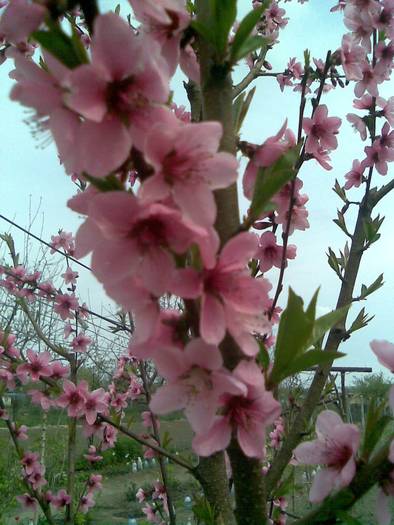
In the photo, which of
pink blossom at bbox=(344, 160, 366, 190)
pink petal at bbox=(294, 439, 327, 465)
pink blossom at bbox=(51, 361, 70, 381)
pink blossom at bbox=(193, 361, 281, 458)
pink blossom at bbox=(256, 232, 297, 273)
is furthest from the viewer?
pink blossom at bbox=(51, 361, 70, 381)

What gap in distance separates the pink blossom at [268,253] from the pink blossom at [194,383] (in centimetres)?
69

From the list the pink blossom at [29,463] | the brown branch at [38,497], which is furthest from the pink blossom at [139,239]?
the pink blossom at [29,463]

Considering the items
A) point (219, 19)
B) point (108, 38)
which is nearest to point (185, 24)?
point (219, 19)

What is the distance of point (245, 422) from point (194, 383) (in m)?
0.10

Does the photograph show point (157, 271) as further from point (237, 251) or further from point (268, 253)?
point (268, 253)

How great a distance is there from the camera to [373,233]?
5.74 feet

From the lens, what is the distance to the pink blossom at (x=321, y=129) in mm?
1501

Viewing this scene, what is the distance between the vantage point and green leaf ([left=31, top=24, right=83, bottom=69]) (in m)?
0.59

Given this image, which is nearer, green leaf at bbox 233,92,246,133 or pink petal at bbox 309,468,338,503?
pink petal at bbox 309,468,338,503

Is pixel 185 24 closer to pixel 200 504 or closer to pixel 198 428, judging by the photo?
pixel 198 428

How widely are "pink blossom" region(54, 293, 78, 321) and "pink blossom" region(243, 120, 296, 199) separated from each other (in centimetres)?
310

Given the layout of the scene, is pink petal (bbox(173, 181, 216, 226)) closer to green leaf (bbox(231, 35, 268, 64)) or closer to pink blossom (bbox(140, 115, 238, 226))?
pink blossom (bbox(140, 115, 238, 226))

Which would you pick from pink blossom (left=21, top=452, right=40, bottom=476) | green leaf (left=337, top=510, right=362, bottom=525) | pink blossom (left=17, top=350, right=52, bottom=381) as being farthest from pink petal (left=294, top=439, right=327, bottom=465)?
pink blossom (left=21, top=452, right=40, bottom=476)

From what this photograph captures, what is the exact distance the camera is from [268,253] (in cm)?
134
